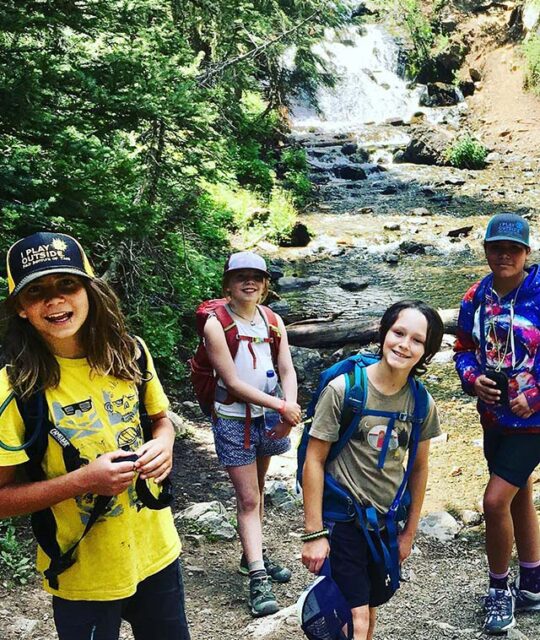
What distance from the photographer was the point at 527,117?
87.6ft

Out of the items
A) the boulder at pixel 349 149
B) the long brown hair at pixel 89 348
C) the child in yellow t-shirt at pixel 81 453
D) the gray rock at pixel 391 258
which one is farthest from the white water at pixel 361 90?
the child in yellow t-shirt at pixel 81 453

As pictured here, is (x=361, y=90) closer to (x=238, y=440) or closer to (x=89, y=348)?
(x=238, y=440)

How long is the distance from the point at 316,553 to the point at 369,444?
1.60ft

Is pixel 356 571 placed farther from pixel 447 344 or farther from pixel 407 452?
pixel 447 344

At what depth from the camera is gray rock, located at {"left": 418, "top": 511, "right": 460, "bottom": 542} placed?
16.8ft

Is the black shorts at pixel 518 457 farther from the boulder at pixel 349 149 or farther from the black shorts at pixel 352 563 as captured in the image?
the boulder at pixel 349 149

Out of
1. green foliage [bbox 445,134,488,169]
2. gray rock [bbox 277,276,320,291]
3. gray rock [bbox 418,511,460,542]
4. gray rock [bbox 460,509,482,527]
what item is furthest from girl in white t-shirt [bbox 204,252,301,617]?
green foliage [bbox 445,134,488,169]

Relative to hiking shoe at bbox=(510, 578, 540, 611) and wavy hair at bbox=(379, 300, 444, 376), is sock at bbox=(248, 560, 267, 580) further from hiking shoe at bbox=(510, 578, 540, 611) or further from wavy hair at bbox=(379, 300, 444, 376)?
wavy hair at bbox=(379, 300, 444, 376)

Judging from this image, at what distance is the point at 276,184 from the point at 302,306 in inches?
337

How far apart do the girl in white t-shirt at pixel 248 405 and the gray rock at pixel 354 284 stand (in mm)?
9169

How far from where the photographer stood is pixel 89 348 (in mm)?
2326

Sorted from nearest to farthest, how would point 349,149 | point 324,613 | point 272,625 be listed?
point 324,613 < point 272,625 < point 349,149

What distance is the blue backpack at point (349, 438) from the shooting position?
293 cm

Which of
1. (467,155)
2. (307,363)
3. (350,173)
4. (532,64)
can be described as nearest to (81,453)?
(307,363)
